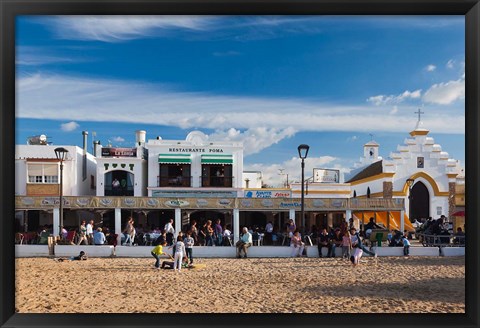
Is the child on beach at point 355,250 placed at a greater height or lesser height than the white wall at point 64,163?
lesser

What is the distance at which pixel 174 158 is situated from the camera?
957 inches

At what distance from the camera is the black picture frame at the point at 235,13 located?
507 centimetres

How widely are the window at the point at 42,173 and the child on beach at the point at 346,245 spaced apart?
48.4 feet

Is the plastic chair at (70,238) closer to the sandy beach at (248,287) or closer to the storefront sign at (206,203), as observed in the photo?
the sandy beach at (248,287)

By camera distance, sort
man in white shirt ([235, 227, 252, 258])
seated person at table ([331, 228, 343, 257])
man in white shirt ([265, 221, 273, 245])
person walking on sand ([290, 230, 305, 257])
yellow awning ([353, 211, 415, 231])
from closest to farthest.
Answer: seated person at table ([331, 228, 343, 257]) → person walking on sand ([290, 230, 305, 257]) → man in white shirt ([235, 227, 252, 258]) → man in white shirt ([265, 221, 273, 245]) → yellow awning ([353, 211, 415, 231])

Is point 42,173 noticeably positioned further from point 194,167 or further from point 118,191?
point 194,167

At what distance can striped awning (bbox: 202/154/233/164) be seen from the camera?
24.3 meters

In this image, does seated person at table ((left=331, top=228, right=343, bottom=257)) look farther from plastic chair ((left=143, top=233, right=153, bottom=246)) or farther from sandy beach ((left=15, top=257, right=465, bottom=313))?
plastic chair ((left=143, top=233, right=153, bottom=246))

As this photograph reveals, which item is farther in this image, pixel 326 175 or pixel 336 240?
pixel 326 175

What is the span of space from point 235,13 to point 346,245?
1053cm

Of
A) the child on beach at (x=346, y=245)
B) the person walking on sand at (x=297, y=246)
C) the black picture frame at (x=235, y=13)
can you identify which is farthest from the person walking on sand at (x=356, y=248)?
the black picture frame at (x=235, y=13)

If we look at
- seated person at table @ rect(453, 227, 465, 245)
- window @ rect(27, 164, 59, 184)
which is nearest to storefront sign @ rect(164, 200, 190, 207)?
window @ rect(27, 164, 59, 184)

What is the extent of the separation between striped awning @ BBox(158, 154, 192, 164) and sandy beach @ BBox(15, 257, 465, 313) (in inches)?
411

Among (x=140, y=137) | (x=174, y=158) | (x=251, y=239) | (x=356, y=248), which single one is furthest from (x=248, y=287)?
(x=140, y=137)
